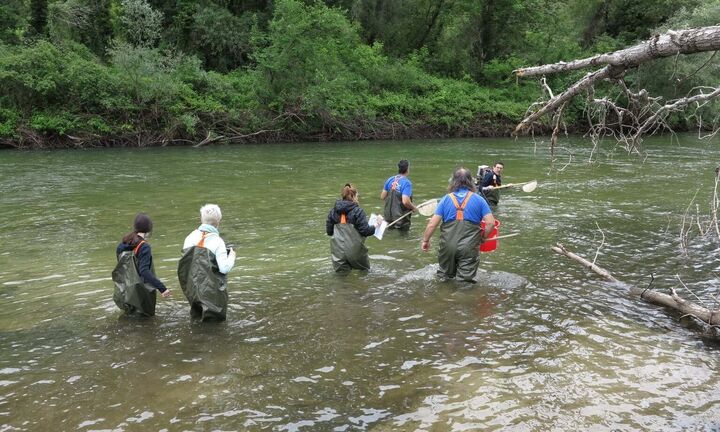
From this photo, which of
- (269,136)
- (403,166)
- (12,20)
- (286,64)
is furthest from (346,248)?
(12,20)

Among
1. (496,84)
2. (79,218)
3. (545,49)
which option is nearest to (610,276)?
(79,218)

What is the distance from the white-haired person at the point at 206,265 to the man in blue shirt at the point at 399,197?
5.20m

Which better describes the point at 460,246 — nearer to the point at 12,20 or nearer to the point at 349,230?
the point at 349,230

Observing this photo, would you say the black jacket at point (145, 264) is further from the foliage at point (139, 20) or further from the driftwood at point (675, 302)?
the foliage at point (139, 20)

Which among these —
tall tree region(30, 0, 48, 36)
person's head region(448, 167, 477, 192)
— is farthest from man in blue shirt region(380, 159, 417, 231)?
tall tree region(30, 0, 48, 36)

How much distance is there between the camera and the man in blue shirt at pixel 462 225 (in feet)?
25.4

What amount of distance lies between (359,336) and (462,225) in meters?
2.38

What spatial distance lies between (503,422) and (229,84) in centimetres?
3380

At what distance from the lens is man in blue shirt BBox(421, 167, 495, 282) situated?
775 cm

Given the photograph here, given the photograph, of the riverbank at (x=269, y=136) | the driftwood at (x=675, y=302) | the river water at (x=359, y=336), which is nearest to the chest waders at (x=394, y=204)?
the river water at (x=359, y=336)

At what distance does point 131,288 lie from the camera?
6.34 m

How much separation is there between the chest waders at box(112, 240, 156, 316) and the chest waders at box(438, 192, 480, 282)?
3.82 meters

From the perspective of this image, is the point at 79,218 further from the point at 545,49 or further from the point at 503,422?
the point at 545,49

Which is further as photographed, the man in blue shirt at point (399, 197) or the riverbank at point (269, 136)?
the riverbank at point (269, 136)
